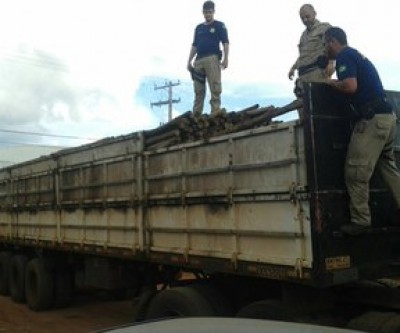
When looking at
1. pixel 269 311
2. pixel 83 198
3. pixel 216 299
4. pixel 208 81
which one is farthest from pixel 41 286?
pixel 269 311

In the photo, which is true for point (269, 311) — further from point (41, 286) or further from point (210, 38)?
point (41, 286)

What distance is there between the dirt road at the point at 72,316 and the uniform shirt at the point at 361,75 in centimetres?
522

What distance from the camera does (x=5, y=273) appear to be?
11.9 m

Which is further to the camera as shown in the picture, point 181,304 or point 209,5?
point 209,5

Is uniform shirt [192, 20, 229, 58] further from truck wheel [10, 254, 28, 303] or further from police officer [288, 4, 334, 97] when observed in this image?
truck wheel [10, 254, 28, 303]

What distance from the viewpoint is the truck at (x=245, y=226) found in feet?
15.4

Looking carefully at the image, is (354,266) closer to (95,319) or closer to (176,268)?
(176,268)

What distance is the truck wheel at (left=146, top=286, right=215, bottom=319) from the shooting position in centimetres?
570

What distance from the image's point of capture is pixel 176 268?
6695 millimetres

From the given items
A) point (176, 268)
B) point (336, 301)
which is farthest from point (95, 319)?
point (336, 301)

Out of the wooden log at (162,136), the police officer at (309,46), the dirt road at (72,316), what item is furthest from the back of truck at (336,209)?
the dirt road at (72,316)

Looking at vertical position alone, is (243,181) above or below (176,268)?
above

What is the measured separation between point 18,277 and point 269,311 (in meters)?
7.18

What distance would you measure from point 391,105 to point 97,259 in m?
4.60
